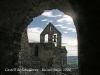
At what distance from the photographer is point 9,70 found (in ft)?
15.4

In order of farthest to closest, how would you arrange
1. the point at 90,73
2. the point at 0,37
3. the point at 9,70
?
the point at 9,70, the point at 0,37, the point at 90,73

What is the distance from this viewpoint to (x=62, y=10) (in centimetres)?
434

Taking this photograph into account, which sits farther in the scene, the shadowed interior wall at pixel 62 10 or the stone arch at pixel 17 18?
the stone arch at pixel 17 18

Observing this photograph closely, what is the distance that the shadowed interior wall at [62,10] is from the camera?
2156mm

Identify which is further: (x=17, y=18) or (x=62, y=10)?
(x=17, y=18)

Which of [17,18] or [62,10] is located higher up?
[62,10]

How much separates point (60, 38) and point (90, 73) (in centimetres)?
1783

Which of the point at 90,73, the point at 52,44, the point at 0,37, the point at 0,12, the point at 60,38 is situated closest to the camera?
the point at 90,73

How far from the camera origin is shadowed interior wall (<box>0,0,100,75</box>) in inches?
84.9

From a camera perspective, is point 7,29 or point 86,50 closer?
point 86,50

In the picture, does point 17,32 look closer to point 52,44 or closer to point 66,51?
point 52,44

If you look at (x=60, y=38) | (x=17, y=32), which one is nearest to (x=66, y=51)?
(x=60, y=38)

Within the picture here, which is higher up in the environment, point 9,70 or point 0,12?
point 0,12

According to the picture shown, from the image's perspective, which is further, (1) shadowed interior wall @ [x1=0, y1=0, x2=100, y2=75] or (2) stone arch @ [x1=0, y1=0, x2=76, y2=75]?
(2) stone arch @ [x1=0, y1=0, x2=76, y2=75]
